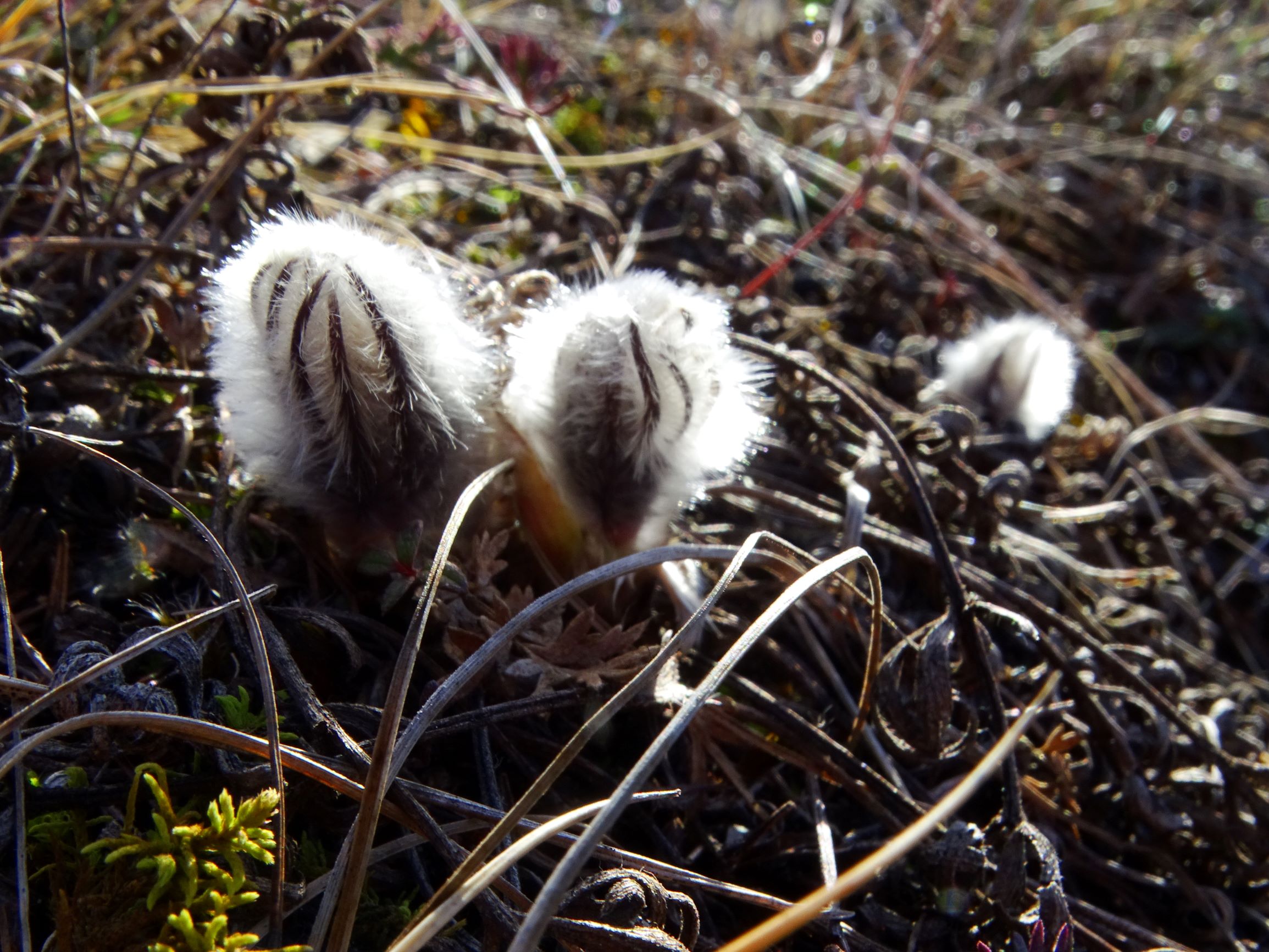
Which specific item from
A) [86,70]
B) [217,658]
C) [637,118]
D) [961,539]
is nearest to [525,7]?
[637,118]

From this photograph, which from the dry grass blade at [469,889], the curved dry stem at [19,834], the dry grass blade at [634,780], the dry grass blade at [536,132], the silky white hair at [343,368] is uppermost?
the dry grass blade at [536,132]

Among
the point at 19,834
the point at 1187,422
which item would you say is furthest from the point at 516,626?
the point at 1187,422

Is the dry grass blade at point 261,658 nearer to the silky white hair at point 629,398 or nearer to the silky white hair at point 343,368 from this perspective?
the silky white hair at point 343,368

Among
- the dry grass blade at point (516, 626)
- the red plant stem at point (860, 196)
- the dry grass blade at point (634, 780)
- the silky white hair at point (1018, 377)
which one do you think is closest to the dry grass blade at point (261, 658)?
the dry grass blade at point (516, 626)

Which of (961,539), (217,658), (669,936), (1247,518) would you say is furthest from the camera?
(1247,518)

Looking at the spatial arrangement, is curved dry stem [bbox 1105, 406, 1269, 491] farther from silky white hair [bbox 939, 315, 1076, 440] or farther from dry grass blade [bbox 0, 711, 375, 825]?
dry grass blade [bbox 0, 711, 375, 825]

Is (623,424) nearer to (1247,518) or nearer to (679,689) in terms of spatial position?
(679,689)

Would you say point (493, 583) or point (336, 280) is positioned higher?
point (336, 280)
